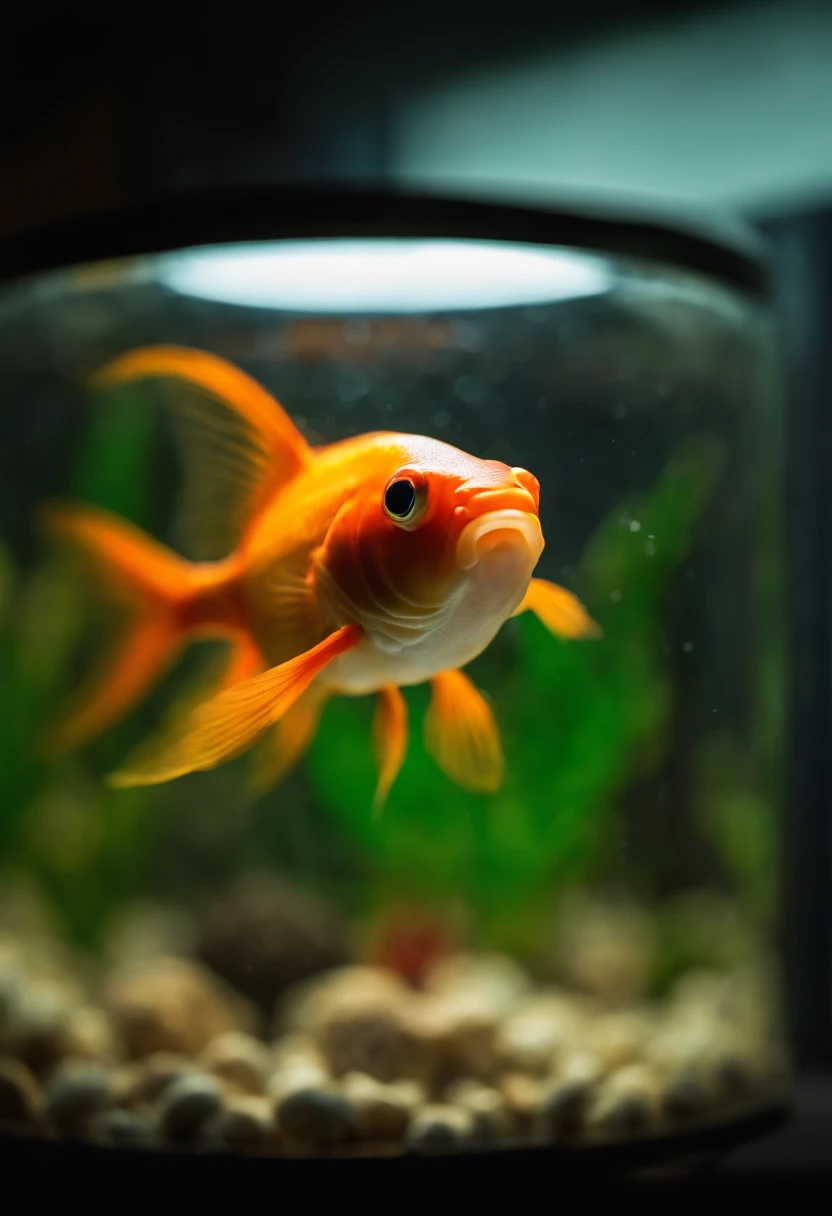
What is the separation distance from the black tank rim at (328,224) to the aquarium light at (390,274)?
1 centimetres

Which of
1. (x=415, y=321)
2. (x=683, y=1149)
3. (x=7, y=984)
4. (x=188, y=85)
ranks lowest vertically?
(x=683, y=1149)

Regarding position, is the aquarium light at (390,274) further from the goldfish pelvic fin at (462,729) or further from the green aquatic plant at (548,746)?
the goldfish pelvic fin at (462,729)

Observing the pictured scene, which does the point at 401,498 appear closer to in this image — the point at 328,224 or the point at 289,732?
the point at 289,732

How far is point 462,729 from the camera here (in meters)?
0.76

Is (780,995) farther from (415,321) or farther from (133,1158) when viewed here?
(415,321)

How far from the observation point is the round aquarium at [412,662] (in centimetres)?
75

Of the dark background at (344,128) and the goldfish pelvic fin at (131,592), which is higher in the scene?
the dark background at (344,128)

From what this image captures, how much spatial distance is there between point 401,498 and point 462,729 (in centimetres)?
24

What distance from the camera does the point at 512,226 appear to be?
41.0 inches

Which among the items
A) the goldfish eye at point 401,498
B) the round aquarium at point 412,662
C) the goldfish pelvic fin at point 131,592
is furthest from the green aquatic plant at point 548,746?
the goldfish eye at point 401,498

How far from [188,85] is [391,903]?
4.38 feet

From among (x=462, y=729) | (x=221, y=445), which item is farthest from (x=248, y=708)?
(x=221, y=445)

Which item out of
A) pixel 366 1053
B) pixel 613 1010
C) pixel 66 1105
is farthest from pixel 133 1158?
pixel 613 1010

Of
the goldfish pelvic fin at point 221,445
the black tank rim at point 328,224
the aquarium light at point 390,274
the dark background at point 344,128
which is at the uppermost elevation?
the dark background at point 344,128
